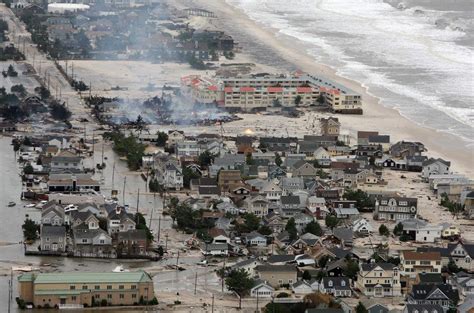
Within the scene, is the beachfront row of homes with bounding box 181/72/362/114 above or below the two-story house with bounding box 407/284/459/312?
below

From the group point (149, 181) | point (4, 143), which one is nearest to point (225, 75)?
point (4, 143)

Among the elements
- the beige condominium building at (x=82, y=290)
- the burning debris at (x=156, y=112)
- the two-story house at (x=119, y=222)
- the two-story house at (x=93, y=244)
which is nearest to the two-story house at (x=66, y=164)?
the two-story house at (x=119, y=222)

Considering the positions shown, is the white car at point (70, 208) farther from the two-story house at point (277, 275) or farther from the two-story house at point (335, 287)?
the two-story house at point (335, 287)

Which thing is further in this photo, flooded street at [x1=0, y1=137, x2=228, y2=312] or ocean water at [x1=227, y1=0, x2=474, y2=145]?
ocean water at [x1=227, y1=0, x2=474, y2=145]

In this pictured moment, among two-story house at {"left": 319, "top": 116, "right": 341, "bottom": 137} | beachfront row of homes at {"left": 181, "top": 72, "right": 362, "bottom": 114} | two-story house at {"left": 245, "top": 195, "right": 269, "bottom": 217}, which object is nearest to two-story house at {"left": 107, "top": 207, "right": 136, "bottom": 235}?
two-story house at {"left": 245, "top": 195, "right": 269, "bottom": 217}

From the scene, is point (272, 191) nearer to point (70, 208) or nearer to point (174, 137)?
point (70, 208)

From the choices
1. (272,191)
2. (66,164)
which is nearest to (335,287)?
(272,191)

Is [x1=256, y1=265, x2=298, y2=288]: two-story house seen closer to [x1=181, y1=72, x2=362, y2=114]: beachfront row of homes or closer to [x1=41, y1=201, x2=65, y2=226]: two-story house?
[x1=41, y1=201, x2=65, y2=226]: two-story house

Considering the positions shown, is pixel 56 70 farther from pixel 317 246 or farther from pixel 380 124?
pixel 317 246
